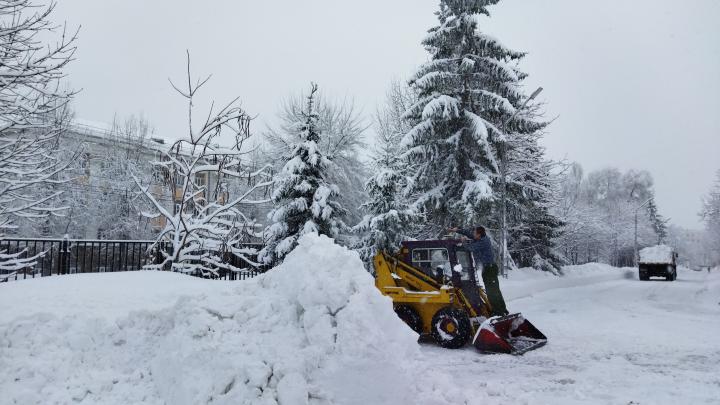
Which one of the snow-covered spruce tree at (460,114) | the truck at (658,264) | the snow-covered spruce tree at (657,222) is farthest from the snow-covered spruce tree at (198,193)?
the snow-covered spruce tree at (657,222)

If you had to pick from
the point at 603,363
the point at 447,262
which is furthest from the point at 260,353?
the point at 447,262

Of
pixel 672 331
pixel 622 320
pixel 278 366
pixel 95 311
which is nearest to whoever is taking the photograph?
pixel 278 366

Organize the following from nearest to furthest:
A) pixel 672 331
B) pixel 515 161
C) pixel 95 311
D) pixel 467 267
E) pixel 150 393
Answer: pixel 150 393
pixel 95 311
pixel 467 267
pixel 672 331
pixel 515 161

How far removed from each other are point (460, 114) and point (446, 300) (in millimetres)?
11222

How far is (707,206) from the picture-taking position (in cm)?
4866

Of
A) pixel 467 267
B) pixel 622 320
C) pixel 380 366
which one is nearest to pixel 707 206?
pixel 622 320

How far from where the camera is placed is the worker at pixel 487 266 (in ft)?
29.3

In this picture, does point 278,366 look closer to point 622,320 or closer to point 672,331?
point 672,331

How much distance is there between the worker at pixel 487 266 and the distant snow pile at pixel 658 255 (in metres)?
28.3

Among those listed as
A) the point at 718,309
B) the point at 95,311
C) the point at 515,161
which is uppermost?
the point at 515,161

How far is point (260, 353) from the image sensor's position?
4.43 metres

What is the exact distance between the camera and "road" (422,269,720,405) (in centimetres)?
557

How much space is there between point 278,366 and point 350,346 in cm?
66

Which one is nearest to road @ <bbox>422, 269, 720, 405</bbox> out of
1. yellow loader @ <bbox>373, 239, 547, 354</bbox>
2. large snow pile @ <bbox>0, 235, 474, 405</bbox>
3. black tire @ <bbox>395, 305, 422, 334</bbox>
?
yellow loader @ <bbox>373, 239, 547, 354</bbox>
